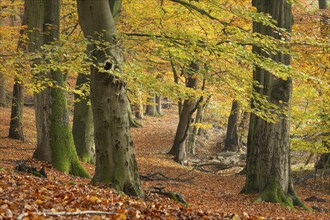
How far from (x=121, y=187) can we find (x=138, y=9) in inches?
373

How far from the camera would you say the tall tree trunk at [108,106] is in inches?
342

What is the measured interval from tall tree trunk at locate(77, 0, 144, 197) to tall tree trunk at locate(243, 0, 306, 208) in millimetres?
4339

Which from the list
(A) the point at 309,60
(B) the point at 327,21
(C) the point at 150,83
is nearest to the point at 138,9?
(C) the point at 150,83

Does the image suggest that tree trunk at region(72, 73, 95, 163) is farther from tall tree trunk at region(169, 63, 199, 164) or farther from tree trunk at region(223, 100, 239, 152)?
tree trunk at region(223, 100, 239, 152)

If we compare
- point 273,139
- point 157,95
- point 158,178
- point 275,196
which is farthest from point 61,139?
point 275,196

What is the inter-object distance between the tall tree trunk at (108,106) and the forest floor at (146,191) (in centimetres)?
53

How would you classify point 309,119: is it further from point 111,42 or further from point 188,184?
point 111,42

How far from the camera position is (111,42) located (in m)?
8.87

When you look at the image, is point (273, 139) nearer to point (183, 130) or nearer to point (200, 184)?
point (200, 184)

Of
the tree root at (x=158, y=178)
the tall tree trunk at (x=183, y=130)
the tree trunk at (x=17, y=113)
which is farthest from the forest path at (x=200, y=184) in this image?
the tree trunk at (x=17, y=113)

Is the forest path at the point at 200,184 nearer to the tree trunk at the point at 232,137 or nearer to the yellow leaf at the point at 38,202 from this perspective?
the tree trunk at the point at 232,137

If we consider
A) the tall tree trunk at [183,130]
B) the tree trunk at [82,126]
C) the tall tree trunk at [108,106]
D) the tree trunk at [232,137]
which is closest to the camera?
the tall tree trunk at [108,106]

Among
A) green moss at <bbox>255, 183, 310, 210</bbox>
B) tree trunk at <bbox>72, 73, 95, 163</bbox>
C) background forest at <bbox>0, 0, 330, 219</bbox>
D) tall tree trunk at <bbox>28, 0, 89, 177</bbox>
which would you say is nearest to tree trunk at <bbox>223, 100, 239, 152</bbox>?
background forest at <bbox>0, 0, 330, 219</bbox>

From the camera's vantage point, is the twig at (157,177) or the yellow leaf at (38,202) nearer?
the yellow leaf at (38,202)
